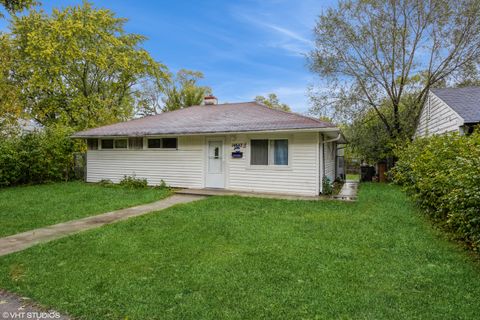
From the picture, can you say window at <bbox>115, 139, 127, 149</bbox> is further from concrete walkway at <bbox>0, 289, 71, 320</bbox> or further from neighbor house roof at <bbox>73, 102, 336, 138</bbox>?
concrete walkway at <bbox>0, 289, 71, 320</bbox>

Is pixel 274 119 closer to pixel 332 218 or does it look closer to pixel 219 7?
pixel 332 218

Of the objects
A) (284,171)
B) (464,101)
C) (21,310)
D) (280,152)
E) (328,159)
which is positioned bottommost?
(21,310)

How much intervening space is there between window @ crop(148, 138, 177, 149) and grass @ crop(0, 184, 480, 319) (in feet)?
20.3

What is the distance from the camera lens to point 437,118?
489 inches

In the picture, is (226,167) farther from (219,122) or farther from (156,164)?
(156,164)

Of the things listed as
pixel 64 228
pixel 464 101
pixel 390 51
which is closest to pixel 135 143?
pixel 64 228

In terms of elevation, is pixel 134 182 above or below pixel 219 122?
below

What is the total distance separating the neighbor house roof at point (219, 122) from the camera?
33.7 ft

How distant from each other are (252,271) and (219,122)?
8.69 metres

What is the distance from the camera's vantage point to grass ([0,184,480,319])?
301cm

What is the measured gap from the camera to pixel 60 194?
34.8ft

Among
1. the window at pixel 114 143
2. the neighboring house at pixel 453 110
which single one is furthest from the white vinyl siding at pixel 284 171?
the window at pixel 114 143

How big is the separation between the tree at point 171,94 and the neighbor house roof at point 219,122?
1097 centimetres

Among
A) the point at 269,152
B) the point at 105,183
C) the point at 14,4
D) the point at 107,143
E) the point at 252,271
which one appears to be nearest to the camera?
the point at 252,271
